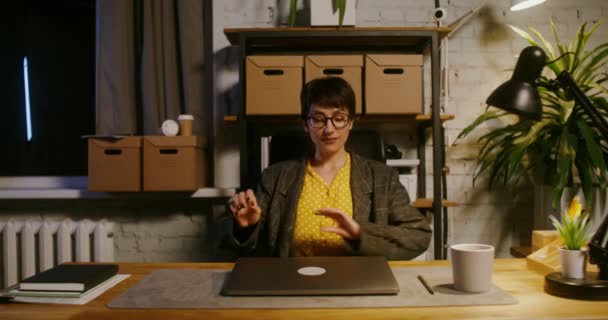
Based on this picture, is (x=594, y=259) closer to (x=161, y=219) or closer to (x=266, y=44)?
(x=266, y=44)

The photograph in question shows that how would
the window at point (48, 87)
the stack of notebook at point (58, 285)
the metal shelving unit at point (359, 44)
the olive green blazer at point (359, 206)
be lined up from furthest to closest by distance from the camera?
the window at point (48, 87), the metal shelving unit at point (359, 44), the olive green blazer at point (359, 206), the stack of notebook at point (58, 285)

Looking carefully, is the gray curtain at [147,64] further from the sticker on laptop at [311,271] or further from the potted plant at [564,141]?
the sticker on laptop at [311,271]

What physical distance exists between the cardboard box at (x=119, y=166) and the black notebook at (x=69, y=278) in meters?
1.16

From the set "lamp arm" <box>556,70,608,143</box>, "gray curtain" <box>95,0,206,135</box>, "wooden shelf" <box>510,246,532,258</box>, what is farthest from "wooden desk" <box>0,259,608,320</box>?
"gray curtain" <box>95,0,206,135</box>

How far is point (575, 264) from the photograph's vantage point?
861 mm

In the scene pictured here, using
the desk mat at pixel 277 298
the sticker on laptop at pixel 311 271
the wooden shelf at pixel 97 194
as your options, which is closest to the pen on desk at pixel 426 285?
the desk mat at pixel 277 298

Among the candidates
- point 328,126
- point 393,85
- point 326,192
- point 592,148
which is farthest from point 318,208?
point 592,148

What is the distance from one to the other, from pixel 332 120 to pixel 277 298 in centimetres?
74

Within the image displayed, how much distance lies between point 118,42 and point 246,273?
1888mm

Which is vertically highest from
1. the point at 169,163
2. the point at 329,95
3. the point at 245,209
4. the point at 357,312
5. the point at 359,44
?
the point at 359,44

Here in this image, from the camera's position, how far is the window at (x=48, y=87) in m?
2.67

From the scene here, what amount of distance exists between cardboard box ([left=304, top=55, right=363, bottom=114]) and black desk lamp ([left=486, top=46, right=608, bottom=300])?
47.2 inches

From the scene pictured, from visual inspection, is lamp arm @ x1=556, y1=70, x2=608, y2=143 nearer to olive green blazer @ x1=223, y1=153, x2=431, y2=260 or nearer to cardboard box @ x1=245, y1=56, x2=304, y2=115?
olive green blazer @ x1=223, y1=153, x2=431, y2=260

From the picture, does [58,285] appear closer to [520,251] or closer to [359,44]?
[359,44]
